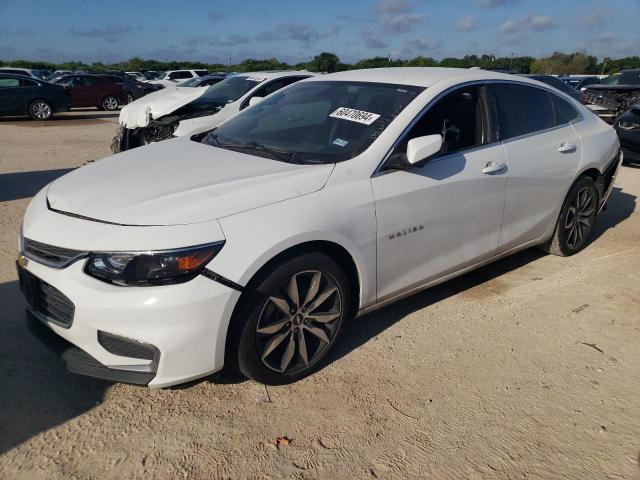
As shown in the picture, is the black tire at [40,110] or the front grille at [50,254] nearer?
the front grille at [50,254]

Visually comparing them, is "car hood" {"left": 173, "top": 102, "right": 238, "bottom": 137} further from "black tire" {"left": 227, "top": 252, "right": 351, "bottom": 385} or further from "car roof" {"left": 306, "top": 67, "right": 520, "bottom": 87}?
"black tire" {"left": 227, "top": 252, "right": 351, "bottom": 385}

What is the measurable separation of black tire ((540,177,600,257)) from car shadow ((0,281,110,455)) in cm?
381

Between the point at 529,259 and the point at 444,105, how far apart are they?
2070 mm

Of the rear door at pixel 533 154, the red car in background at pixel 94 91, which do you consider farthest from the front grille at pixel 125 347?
the red car in background at pixel 94 91

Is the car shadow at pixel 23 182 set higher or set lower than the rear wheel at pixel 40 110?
lower

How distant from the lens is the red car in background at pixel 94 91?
1981 cm

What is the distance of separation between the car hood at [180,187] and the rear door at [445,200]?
20.1 inches

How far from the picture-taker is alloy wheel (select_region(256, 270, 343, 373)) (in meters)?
2.71

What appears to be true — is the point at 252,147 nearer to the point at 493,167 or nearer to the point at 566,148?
the point at 493,167

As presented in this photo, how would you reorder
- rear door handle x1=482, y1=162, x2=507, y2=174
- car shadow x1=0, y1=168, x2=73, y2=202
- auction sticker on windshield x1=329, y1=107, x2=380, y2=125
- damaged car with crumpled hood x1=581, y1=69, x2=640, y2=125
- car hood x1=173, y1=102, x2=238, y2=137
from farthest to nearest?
damaged car with crumpled hood x1=581, y1=69, x2=640, y2=125
car hood x1=173, y1=102, x2=238, y2=137
car shadow x1=0, y1=168, x2=73, y2=202
rear door handle x1=482, y1=162, x2=507, y2=174
auction sticker on windshield x1=329, y1=107, x2=380, y2=125

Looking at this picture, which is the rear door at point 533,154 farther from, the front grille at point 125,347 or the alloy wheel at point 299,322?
the front grille at point 125,347

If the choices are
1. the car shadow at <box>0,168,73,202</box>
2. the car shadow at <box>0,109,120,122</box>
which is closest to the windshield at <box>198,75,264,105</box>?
the car shadow at <box>0,168,73,202</box>

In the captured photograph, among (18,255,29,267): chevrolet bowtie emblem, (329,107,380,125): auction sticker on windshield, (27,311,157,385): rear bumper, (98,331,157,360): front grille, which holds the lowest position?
(27,311,157,385): rear bumper

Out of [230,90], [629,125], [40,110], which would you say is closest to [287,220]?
[230,90]
